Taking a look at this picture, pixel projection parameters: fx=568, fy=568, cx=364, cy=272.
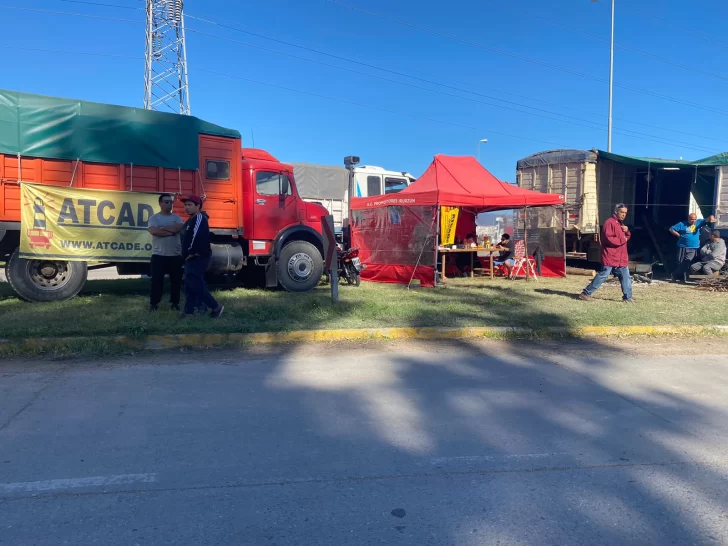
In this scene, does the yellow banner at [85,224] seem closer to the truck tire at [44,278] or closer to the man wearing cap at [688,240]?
the truck tire at [44,278]

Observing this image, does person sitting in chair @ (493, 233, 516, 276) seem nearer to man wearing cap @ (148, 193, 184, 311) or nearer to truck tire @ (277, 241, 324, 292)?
truck tire @ (277, 241, 324, 292)

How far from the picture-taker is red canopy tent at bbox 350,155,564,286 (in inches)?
477

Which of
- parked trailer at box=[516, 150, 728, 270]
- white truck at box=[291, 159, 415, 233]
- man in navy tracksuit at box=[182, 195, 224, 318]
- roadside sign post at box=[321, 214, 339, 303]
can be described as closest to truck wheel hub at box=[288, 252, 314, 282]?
roadside sign post at box=[321, 214, 339, 303]

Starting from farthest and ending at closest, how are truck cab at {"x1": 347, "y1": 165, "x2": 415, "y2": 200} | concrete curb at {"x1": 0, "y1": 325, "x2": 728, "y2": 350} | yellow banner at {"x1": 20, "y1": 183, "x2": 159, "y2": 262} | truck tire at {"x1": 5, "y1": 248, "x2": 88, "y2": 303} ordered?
truck cab at {"x1": 347, "y1": 165, "x2": 415, "y2": 200} < truck tire at {"x1": 5, "y1": 248, "x2": 88, "y2": 303} < yellow banner at {"x1": 20, "y1": 183, "x2": 159, "y2": 262} < concrete curb at {"x1": 0, "y1": 325, "x2": 728, "y2": 350}

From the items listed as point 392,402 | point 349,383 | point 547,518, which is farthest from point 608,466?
point 349,383

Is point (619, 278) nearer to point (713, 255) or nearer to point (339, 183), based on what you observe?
point (713, 255)

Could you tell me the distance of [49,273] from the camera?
8938 mm

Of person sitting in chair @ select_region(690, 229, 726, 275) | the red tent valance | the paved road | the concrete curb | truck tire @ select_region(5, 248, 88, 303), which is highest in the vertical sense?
the red tent valance

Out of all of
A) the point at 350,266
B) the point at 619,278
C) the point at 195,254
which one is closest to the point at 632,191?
the point at 619,278

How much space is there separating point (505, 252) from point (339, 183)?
5.87 meters

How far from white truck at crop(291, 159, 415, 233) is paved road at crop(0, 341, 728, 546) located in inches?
446

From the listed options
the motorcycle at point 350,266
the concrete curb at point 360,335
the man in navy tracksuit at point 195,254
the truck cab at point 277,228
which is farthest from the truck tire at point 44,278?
the motorcycle at point 350,266

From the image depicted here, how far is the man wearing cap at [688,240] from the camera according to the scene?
44.4ft

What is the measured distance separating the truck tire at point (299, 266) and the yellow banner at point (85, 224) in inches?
97.4
